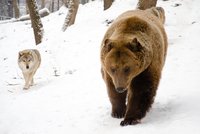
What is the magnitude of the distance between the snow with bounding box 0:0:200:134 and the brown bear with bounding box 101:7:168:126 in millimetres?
320

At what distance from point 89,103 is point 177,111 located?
2.44 m

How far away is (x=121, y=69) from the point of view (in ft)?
17.4

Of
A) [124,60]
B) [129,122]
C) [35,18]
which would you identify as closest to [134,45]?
[124,60]

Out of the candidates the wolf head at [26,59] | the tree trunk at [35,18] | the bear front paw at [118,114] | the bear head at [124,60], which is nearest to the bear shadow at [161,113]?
the bear front paw at [118,114]

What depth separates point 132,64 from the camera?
5.30 m

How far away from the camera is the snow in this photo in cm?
632

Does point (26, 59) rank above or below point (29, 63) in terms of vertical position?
above

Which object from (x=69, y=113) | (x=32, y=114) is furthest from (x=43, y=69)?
(x=69, y=113)

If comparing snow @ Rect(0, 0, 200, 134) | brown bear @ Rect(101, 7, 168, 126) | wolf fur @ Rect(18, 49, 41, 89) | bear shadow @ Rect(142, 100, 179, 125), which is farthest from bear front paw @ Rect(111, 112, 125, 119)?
wolf fur @ Rect(18, 49, 41, 89)

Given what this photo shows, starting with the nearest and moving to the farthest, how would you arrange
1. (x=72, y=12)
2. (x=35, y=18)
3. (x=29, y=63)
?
1. (x=29, y=63)
2. (x=35, y=18)
3. (x=72, y=12)

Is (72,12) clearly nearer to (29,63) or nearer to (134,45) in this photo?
(29,63)

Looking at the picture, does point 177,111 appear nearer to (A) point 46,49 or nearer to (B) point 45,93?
(B) point 45,93

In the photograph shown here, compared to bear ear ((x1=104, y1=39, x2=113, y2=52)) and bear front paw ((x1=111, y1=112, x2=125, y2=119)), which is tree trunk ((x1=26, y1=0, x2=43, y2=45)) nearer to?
bear front paw ((x1=111, y1=112, x2=125, y2=119))

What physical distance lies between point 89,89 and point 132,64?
163 inches
